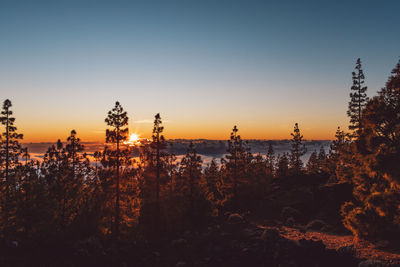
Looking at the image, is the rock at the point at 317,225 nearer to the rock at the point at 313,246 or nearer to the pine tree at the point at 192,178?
the rock at the point at 313,246

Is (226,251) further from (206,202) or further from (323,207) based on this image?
(323,207)

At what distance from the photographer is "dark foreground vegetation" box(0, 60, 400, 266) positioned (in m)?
18.8

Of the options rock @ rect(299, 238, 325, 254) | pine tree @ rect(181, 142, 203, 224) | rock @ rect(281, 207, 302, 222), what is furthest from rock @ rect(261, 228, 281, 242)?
rock @ rect(281, 207, 302, 222)

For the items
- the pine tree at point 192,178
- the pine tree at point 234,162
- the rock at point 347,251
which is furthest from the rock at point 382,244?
the pine tree at point 234,162

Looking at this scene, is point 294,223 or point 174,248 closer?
point 174,248

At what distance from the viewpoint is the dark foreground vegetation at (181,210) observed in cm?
1878

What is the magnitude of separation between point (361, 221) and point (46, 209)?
27.5 metres

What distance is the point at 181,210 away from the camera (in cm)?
3347

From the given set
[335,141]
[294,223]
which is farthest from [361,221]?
[335,141]

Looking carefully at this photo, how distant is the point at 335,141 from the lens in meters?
68.1

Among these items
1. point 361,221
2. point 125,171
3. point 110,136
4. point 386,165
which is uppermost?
point 110,136

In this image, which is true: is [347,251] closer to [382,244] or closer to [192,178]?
[382,244]

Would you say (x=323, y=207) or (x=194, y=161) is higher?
(x=194, y=161)

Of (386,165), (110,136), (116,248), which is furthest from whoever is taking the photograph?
(110,136)
